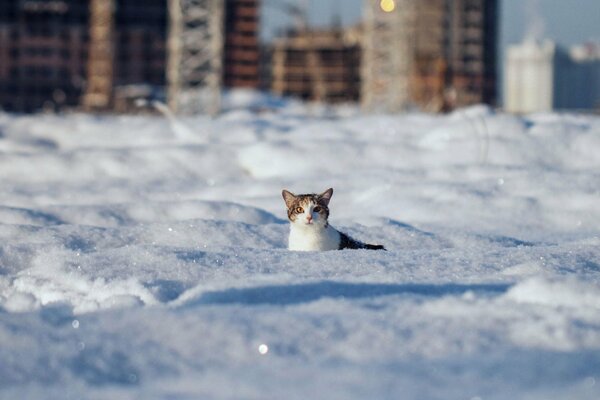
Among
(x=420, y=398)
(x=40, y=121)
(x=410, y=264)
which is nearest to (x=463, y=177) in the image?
(x=410, y=264)

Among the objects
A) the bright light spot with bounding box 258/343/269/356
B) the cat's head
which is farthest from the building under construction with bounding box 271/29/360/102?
the bright light spot with bounding box 258/343/269/356

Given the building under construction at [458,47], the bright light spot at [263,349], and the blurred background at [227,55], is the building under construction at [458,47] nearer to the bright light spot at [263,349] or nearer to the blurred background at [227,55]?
the blurred background at [227,55]

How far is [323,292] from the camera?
4188 millimetres


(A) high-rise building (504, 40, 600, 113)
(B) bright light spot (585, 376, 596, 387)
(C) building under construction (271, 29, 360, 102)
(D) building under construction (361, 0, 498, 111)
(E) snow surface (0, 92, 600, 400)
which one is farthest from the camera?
(A) high-rise building (504, 40, 600, 113)

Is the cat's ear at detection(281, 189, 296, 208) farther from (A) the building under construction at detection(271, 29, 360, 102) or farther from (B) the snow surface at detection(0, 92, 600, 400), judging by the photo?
(A) the building under construction at detection(271, 29, 360, 102)

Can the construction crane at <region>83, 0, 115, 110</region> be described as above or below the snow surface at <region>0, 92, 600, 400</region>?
above

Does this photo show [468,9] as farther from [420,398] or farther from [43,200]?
[420,398]

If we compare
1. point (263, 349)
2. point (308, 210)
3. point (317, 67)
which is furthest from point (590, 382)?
point (317, 67)

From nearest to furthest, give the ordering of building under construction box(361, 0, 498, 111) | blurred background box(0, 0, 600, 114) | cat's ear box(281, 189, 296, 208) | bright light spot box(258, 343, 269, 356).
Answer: bright light spot box(258, 343, 269, 356)
cat's ear box(281, 189, 296, 208)
blurred background box(0, 0, 600, 114)
building under construction box(361, 0, 498, 111)

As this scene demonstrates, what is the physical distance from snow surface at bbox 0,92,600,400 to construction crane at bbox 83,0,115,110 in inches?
2643

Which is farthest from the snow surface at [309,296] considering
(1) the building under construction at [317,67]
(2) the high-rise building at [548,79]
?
(2) the high-rise building at [548,79]

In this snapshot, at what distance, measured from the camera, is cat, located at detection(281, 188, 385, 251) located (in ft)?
20.0

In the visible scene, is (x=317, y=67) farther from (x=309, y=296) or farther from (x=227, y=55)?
(x=309, y=296)

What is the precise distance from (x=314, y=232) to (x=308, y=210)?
0.84 feet
